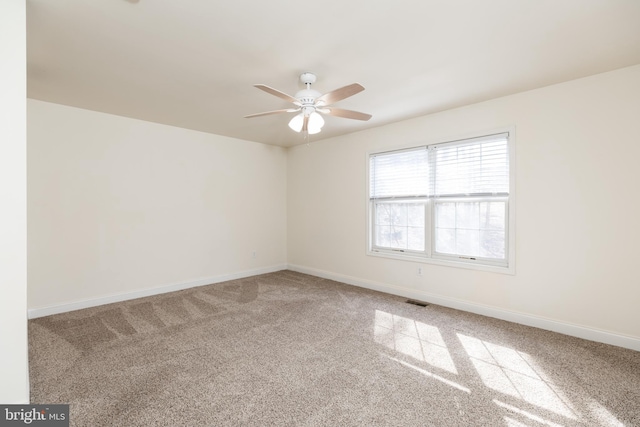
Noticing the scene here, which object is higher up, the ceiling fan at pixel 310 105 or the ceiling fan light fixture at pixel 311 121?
the ceiling fan at pixel 310 105

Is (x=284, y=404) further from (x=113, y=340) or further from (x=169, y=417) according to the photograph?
(x=113, y=340)

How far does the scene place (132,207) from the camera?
164 inches

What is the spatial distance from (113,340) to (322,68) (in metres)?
3.25

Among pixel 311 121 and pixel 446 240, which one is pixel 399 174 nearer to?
pixel 446 240

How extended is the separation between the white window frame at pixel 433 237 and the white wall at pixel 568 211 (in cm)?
6

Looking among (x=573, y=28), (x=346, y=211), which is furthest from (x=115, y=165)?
(x=573, y=28)

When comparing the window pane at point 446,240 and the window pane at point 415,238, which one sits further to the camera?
the window pane at point 415,238

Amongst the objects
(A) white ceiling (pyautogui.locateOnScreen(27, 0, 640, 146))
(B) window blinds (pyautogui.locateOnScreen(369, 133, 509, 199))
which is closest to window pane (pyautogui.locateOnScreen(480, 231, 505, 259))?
(B) window blinds (pyautogui.locateOnScreen(369, 133, 509, 199))

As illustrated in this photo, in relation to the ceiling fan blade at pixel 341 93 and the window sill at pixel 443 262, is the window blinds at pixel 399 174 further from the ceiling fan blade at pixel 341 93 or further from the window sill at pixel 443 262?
the ceiling fan blade at pixel 341 93

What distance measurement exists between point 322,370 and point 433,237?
248 cm

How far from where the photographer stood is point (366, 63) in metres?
2.55

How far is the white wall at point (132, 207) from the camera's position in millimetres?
3527

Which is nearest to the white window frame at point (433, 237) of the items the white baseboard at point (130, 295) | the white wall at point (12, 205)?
the white baseboard at point (130, 295)

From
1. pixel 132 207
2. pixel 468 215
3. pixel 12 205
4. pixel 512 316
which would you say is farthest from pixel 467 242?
pixel 132 207
